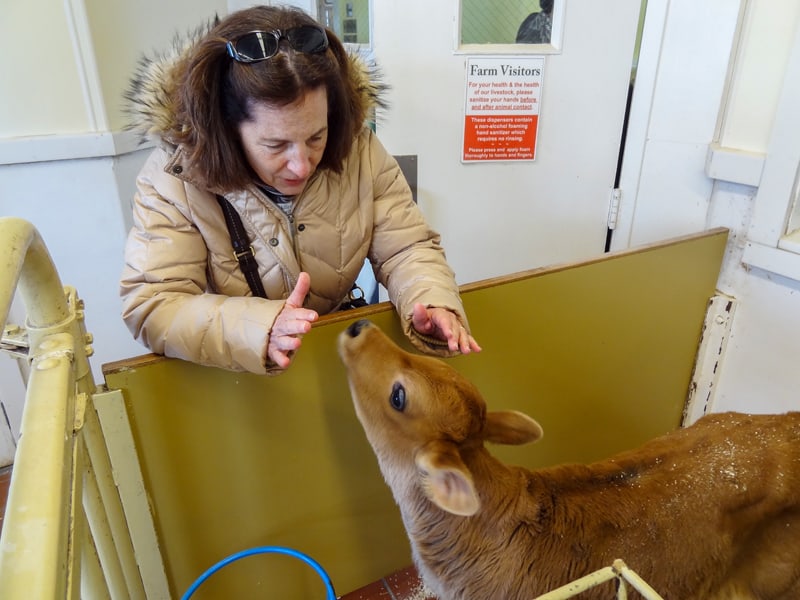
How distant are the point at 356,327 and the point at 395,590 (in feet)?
3.52

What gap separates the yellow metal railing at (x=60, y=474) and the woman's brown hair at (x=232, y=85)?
439 mm

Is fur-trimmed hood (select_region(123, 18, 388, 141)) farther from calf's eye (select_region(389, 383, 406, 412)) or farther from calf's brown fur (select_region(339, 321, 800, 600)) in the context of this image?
calf's eye (select_region(389, 383, 406, 412))

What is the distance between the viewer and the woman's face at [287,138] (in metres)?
1.32

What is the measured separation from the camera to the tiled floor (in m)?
1.96

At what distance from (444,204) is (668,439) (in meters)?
1.34

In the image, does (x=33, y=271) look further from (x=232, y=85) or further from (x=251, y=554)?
(x=251, y=554)

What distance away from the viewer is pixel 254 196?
144cm

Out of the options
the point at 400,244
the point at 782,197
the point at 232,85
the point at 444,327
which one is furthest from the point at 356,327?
the point at 782,197

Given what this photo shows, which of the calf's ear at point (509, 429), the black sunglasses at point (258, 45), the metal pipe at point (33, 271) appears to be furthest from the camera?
the calf's ear at point (509, 429)

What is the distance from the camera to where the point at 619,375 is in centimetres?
219

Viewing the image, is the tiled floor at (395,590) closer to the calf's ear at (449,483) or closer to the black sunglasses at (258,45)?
the calf's ear at (449,483)

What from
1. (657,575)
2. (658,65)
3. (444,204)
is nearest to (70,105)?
(444,204)

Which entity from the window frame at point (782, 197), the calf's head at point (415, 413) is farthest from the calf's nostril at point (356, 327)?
the window frame at point (782, 197)

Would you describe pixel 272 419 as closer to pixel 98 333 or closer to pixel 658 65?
pixel 98 333
